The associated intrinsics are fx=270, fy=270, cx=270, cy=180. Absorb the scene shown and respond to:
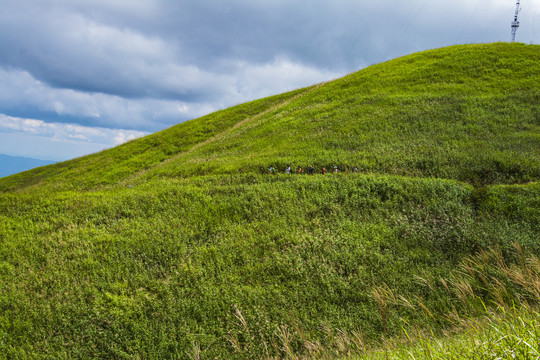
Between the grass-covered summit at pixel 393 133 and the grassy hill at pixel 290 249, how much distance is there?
0.22 meters

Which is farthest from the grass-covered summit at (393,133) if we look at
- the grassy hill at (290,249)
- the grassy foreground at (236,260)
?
the grassy foreground at (236,260)

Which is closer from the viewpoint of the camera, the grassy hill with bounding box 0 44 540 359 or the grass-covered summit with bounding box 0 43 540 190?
the grassy hill with bounding box 0 44 540 359

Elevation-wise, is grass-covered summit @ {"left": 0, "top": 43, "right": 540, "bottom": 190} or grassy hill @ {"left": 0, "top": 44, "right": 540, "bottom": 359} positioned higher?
grass-covered summit @ {"left": 0, "top": 43, "right": 540, "bottom": 190}

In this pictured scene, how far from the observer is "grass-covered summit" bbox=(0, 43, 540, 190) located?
58.5 ft

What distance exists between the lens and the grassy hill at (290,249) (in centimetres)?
739

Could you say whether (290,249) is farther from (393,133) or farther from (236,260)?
(393,133)

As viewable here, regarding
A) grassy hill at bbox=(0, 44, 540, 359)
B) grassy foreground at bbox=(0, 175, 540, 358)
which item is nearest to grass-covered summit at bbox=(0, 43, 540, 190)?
grassy hill at bbox=(0, 44, 540, 359)

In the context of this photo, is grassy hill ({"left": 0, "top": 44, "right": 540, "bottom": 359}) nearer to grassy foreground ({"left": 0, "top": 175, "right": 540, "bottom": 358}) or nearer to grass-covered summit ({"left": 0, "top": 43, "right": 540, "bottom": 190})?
grassy foreground ({"left": 0, "top": 175, "right": 540, "bottom": 358})

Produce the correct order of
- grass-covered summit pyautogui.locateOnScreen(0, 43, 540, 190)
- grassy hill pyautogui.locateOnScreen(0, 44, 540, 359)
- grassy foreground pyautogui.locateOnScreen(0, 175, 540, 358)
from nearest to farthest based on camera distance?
grassy hill pyautogui.locateOnScreen(0, 44, 540, 359) → grassy foreground pyautogui.locateOnScreen(0, 175, 540, 358) → grass-covered summit pyautogui.locateOnScreen(0, 43, 540, 190)

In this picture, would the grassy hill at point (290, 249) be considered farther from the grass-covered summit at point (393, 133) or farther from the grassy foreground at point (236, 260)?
the grass-covered summit at point (393, 133)

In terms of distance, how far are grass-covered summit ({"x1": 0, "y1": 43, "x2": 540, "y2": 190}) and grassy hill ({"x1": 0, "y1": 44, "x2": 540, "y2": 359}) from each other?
223 mm

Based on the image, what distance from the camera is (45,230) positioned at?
39.9 feet

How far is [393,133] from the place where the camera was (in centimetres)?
2259

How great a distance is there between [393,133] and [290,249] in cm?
1675
